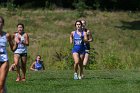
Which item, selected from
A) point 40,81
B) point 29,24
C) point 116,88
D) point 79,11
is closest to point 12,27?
point 29,24

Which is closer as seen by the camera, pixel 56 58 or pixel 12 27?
pixel 56 58

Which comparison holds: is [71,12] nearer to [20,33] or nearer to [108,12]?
[108,12]

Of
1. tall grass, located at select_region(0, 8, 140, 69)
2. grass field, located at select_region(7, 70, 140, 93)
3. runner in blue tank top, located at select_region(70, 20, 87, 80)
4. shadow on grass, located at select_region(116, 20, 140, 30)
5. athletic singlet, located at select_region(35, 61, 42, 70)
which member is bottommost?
shadow on grass, located at select_region(116, 20, 140, 30)

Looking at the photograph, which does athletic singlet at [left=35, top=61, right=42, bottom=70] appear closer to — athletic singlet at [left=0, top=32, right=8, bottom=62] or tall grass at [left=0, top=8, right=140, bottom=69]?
tall grass at [left=0, top=8, right=140, bottom=69]

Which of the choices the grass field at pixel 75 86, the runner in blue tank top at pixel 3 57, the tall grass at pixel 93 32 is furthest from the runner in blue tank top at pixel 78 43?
the tall grass at pixel 93 32

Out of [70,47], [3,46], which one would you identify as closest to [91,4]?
[70,47]

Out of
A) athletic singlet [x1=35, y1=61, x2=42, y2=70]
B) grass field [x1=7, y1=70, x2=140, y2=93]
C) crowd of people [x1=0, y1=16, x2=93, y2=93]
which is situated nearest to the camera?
grass field [x1=7, y1=70, x2=140, y2=93]

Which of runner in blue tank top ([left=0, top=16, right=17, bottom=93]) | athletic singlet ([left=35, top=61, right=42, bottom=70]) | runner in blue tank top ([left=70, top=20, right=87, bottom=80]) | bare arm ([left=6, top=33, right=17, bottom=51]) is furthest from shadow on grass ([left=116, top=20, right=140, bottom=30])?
runner in blue tank top ([left=0, top=16, right=17, bottom=93])

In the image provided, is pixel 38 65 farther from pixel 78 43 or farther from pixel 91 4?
pixel 91 4

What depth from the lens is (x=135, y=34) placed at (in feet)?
152

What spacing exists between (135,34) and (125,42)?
4.20 m

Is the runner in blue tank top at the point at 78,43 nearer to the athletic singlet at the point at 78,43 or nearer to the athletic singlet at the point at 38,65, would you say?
the athletic singlet at the point at 78,43

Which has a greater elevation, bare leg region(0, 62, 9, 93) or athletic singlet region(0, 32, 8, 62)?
athletic singlet region(0, 32, 8, 62)

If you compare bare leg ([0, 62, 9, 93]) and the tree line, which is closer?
bare leg ([0, 62, 9, 93])
